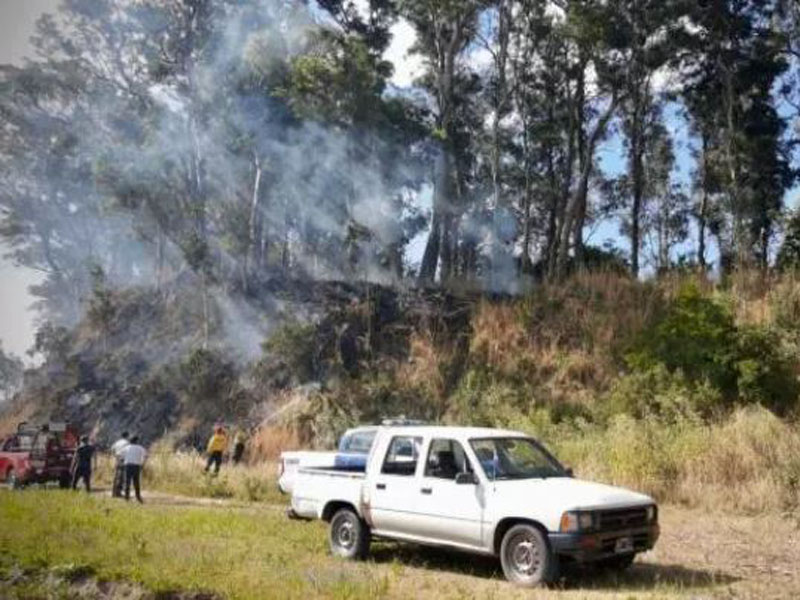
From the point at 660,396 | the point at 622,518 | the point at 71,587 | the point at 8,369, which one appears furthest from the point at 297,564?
the point at 8,369

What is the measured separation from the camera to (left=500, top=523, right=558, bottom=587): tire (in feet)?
29.4

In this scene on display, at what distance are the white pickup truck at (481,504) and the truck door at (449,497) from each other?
0.01 meters

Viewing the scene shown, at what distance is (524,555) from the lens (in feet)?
30.4

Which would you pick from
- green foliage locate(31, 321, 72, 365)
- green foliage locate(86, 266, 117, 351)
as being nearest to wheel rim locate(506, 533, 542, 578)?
green foliage locate(86, 266, 117, 351)

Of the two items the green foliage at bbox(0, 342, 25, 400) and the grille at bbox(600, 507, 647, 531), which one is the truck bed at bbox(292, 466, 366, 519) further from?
the green foliage at bbox(0, 342, 25, 400)

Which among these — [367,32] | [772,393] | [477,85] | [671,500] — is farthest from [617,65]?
[671,500]

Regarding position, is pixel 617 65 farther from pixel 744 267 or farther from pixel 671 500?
pixel 671 500

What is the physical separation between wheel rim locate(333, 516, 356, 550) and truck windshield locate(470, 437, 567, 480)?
207 cm

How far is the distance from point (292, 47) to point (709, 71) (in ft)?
52.9

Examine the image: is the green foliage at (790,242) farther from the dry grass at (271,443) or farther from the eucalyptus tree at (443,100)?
the dry grass at (271,443)

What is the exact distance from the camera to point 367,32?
3197 centimetres

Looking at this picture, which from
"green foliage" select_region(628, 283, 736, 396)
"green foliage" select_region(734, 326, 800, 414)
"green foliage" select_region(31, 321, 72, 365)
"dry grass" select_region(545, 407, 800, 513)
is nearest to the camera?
"dry grass" select_region(545, 407, 800, 513)

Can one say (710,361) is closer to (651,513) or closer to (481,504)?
(651,513)

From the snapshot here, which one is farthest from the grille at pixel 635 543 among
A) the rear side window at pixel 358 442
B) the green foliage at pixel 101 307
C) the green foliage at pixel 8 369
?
the green foliage at pixel 8 369
